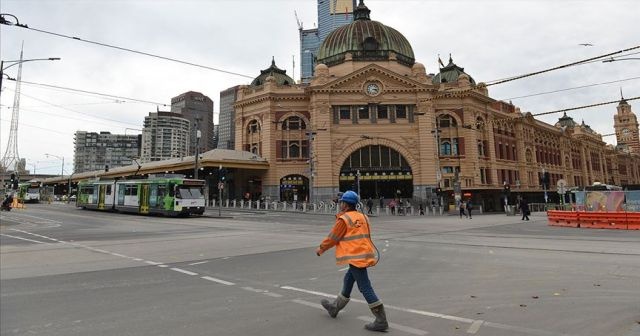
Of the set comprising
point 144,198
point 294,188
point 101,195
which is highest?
point 294,188

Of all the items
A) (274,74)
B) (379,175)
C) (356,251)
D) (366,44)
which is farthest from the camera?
(274,74)

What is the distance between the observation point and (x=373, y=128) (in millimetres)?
51531

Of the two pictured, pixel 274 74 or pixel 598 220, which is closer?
pixel 598 220

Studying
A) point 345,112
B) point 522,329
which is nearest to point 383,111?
point 345,112

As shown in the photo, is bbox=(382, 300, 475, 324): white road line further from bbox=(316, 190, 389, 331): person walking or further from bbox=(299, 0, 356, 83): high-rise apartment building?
bbox=(299, 0, 356, 83): high-rise apartment building

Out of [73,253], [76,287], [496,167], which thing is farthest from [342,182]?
[76,287]

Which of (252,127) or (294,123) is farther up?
(252,127)

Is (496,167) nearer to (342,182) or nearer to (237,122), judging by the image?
(342,182)

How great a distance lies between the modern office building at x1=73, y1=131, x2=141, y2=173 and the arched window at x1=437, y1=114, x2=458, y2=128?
6293cm

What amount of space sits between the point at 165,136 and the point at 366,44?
3445 centimetres

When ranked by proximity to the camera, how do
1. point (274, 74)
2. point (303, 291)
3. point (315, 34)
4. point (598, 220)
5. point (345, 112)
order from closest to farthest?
point (303, 291)
point (598, 220)
point (345, 112)
point (274, 74)
point (315, 34)

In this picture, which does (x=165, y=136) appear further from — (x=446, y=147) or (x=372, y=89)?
(x=446, y=147)

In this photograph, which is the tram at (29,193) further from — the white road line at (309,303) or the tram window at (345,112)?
the white road line at (309,303)

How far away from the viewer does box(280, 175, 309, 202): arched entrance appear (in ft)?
177
